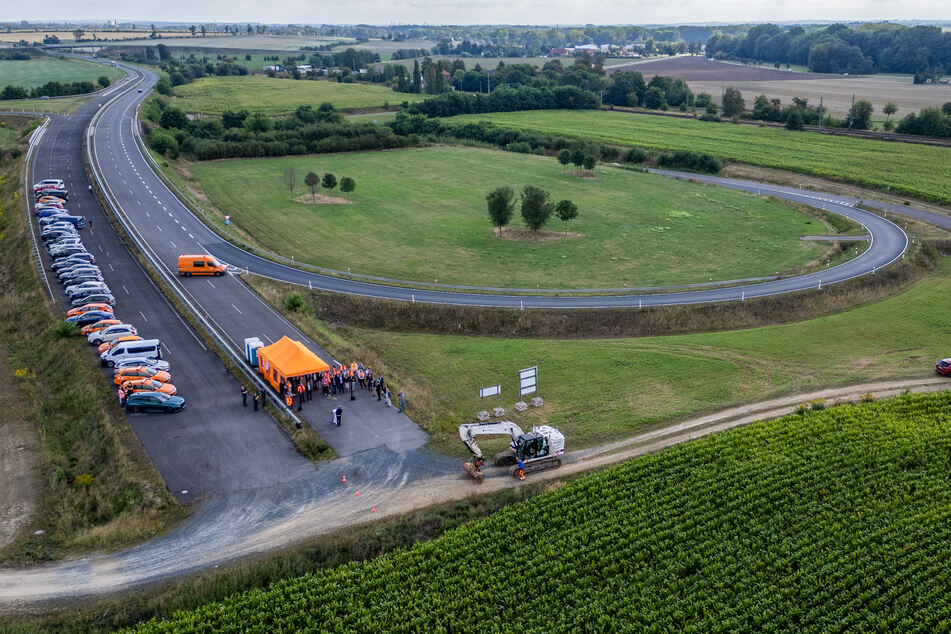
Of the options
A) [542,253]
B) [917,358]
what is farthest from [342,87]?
[917,358]

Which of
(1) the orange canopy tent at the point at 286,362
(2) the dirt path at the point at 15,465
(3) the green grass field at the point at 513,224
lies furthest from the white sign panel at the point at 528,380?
(2) the dirt path at the point at 15,465

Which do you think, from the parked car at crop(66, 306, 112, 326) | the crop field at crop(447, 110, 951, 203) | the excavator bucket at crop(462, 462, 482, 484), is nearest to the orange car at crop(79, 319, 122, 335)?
the parked car at crop(66, 306, 112, 326)

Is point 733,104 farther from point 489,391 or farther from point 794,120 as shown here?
point 489,391

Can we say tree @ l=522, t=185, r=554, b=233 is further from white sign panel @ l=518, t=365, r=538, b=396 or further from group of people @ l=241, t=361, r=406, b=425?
white sign panel @ l=518, t=365, r=538, b=396

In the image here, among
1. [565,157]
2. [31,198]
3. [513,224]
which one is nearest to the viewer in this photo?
[513,224]

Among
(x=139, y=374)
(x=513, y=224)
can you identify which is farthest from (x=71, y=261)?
(x=513, y=224)

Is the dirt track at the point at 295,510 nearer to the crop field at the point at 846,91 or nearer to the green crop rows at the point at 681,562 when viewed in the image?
the green crop rows at the point at 681,562

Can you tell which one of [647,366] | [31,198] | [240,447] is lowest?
[240,447]
